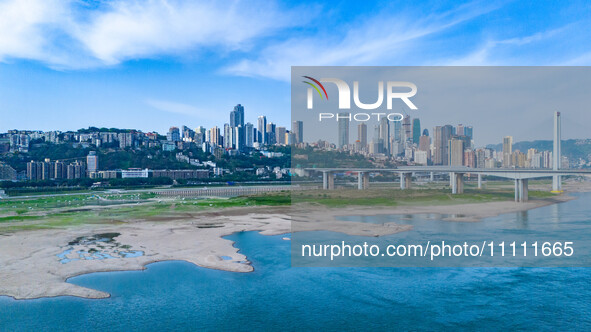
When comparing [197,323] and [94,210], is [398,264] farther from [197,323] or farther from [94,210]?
[94,210]

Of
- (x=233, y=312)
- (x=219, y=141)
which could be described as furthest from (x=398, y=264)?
(x=219, y=141)

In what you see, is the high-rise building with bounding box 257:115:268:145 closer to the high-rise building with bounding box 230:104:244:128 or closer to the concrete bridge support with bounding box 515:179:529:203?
the high-rise building with bounding box 230:104:244:128

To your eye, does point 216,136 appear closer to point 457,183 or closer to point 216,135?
point 216,135

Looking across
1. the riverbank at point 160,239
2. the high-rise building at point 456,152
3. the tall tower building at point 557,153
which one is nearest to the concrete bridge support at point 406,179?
the high-rise building at point 456,152

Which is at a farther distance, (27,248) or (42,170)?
(42,170)

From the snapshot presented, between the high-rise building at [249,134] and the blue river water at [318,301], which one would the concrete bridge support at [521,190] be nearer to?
the blue river water at [318,301]

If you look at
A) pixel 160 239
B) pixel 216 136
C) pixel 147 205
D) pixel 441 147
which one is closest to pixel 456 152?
Answer: pixel 441 147

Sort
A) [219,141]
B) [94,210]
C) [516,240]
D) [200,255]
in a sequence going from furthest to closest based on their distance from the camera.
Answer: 1. [219,141]
2. [94,210]
3. [516,240]
4. [200,255]

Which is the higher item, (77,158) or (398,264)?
(77,158)
